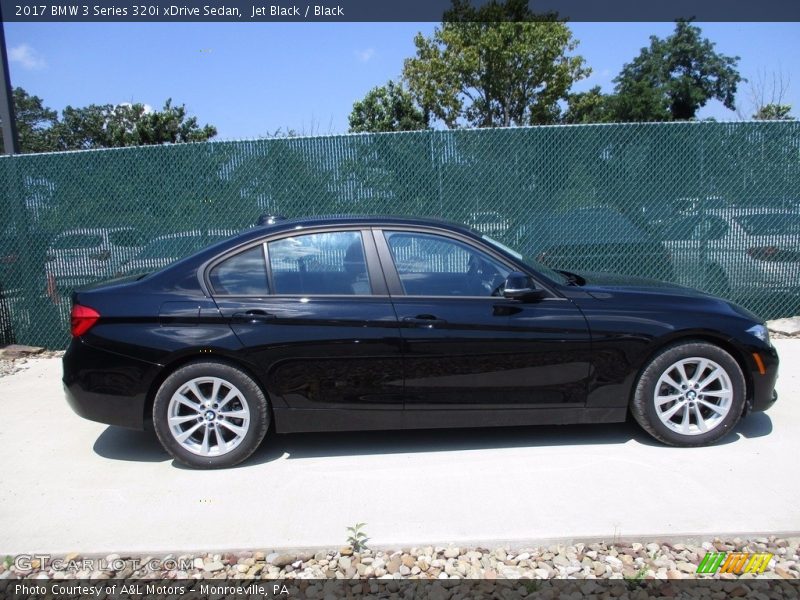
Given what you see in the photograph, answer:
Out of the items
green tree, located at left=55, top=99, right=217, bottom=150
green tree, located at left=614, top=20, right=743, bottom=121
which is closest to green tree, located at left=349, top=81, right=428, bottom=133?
green tree, located at left=55, top=99, right=217, bottom=150

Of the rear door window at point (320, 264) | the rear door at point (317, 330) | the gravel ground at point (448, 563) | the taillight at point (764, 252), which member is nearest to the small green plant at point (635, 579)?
the gravel ground at point (448, 563)

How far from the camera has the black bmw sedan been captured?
13.6ft

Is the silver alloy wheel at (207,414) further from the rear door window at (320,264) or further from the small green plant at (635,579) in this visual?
the small green plant at (635,579)

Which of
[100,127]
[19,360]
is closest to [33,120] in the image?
[100,127]

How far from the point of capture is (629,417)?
484cm

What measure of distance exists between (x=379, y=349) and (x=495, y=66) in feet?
72.5

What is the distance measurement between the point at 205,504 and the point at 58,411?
250cm

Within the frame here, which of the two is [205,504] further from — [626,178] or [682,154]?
[682,154]

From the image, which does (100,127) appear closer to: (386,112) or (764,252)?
(386,112)

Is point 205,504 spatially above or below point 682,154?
below

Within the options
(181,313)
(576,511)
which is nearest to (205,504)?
(181,313)

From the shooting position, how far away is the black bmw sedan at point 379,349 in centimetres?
414

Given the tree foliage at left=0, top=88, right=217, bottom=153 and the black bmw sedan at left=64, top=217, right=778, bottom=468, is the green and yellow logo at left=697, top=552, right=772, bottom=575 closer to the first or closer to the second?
the black bmw sedan at left=64, top=217, right=778, bottom=468

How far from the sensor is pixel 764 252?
24.4 ft
